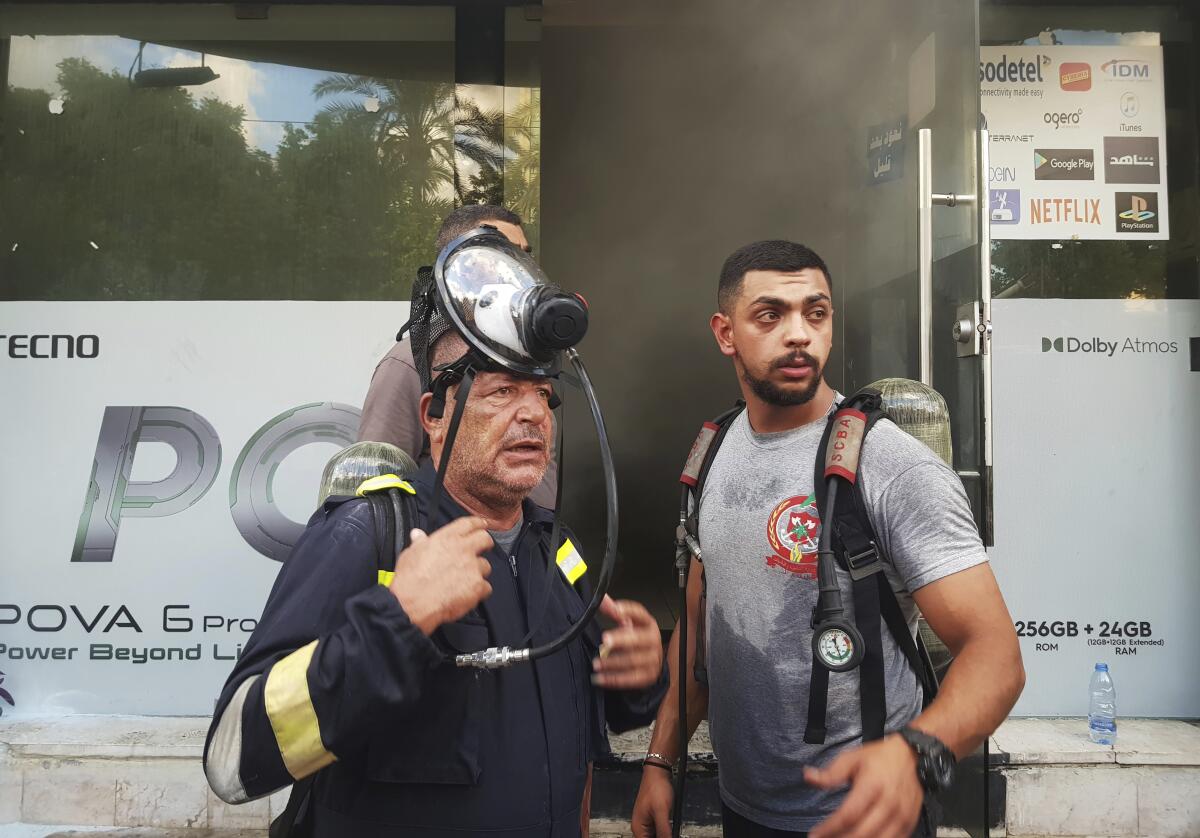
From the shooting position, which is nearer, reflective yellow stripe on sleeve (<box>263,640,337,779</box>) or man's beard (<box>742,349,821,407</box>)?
reflective yellow stripe on sleeve (<box>263,640,337,779</box>)

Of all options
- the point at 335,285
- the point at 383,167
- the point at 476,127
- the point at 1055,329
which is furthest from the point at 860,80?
the point at 335,285

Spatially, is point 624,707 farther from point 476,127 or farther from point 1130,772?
point 476,127

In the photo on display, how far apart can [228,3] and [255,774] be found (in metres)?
4.21

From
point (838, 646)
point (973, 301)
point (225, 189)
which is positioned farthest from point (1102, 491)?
point (225, 189)

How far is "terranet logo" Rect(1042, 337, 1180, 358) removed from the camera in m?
4.08

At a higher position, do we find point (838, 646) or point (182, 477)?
point (182, 477)

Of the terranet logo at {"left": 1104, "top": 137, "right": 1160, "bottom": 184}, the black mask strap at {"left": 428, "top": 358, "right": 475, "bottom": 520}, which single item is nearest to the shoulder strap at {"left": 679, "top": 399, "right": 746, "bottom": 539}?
the black mask strap at {"left": 428, "top": 358, "right": 475, "bottom": 520}

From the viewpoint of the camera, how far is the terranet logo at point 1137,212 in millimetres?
4133

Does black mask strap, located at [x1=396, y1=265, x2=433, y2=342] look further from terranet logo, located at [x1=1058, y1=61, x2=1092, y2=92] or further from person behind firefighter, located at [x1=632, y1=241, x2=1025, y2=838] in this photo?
terranet logo, located at [x1=1058, y1=61, x2=1092, y2=92]

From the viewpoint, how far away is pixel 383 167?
4223 mm

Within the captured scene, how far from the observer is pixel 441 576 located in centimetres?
116

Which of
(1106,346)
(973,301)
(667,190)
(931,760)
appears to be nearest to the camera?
(931,760)

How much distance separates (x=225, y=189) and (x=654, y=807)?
11.5 feet

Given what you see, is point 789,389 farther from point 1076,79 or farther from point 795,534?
point 1076,79
